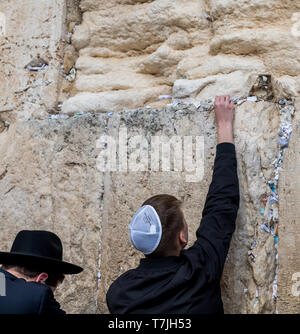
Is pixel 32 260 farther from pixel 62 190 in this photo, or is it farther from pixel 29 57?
pixel 29 57

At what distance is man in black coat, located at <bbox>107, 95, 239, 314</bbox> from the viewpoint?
6.32 ft

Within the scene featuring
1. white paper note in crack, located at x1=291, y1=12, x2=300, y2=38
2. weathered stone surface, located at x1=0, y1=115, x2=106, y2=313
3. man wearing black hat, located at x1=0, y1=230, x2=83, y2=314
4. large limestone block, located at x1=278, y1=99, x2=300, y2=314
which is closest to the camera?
man wearing black hat, located at x1=0, y1=230, x2=83, y2=314

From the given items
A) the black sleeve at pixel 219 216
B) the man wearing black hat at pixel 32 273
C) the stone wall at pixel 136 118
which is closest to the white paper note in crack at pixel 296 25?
the stone wall at pixel 136 118

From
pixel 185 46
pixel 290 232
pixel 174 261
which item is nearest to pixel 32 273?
pixel 174 261

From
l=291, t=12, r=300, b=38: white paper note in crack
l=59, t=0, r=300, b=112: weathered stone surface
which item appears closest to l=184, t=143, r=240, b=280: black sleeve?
l=59, t=0, r=300, b=112: weathered stone surface

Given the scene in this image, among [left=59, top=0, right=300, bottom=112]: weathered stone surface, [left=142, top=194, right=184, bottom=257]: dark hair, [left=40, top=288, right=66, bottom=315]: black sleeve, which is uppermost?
[left=59, top=0, right=300, bottom=112]: weathered stone surface

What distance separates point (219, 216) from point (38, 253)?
769 millimetres

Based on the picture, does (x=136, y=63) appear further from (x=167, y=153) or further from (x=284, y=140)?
(x=284, y=140)

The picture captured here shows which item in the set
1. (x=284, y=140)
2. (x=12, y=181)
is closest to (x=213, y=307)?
(x=284, y=140)

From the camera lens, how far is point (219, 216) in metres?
2.15

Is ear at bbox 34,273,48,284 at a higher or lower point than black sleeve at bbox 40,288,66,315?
higher

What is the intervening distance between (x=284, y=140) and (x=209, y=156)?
0.35m

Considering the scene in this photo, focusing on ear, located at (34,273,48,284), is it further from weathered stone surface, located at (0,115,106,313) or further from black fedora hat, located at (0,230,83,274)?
weathered stone surface, located at (0,115,106,313)

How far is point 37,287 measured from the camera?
191cm
